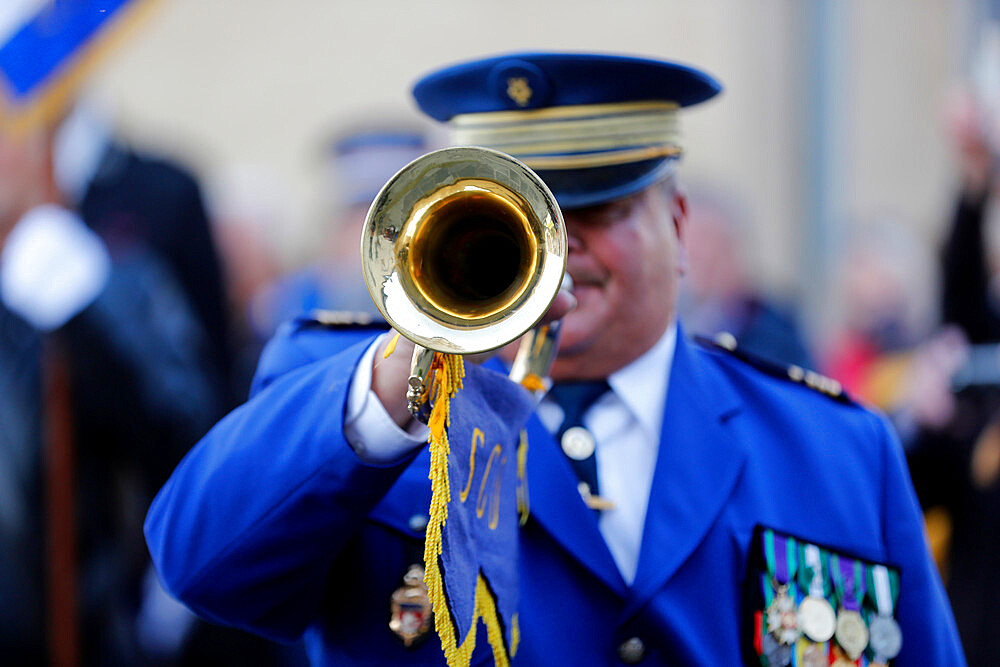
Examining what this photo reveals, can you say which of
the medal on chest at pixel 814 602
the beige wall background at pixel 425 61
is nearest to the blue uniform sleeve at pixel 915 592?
the medal on chest at pixel 814 602

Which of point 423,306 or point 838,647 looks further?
point 838,647

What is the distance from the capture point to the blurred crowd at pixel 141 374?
423 centimetres

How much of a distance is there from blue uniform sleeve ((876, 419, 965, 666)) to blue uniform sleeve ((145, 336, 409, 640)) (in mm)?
995

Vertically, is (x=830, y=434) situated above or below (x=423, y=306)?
below

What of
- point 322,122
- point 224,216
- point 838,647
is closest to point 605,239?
point 838,647

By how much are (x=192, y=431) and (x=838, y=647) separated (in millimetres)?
2661

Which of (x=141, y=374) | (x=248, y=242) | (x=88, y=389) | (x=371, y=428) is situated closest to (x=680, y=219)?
(x=371, y=428)

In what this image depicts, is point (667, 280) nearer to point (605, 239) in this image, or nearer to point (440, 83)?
point (605, 239)

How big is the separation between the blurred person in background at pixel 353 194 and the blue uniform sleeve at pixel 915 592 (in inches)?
97.8

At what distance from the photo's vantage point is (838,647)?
228cm

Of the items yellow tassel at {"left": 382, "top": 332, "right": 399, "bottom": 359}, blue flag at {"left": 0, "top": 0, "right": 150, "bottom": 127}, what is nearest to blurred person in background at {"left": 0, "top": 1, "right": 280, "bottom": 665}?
blue flag at {"left": 0, "top": 0, "right": 150, "bottom": 127}

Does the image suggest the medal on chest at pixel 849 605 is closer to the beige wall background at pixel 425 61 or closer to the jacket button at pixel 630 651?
the jacket button at pixel 630 651

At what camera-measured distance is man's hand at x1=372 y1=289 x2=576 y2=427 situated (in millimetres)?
1848

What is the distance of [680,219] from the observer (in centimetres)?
244
